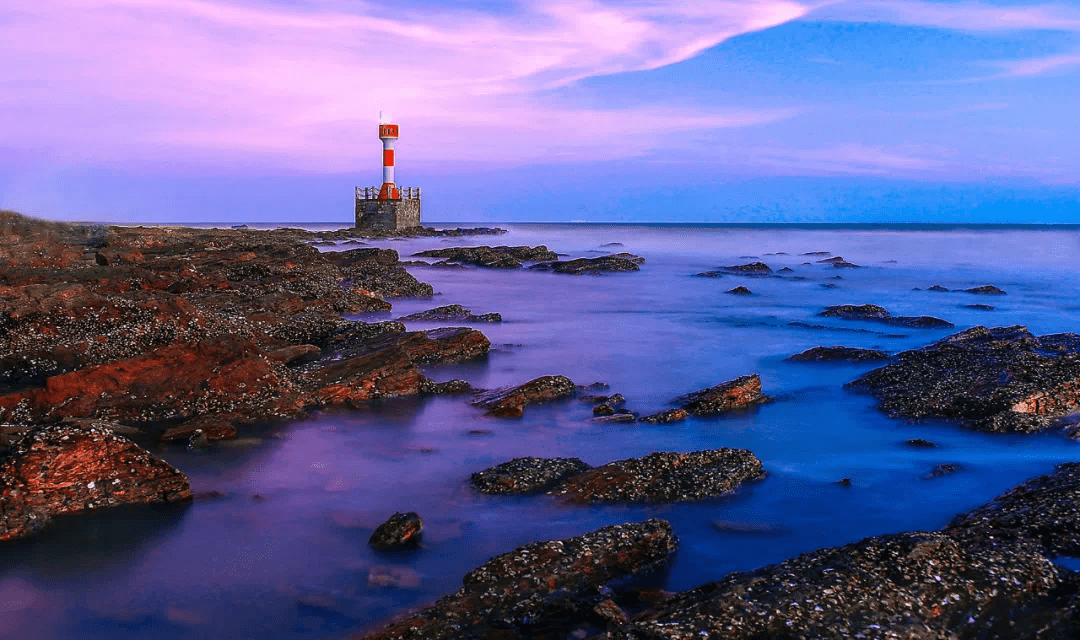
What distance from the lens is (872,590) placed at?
18.6ft

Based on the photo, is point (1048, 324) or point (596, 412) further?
point (1048, 324)

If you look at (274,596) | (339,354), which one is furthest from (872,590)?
(339,354)

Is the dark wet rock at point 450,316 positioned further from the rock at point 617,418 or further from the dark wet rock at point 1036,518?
the dark wet rock at point 1036,518

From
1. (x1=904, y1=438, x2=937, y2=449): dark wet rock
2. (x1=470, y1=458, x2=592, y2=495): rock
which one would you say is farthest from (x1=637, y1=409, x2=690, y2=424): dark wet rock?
(x1=904, y1=438, x2=937, y2=449): dark wet rock

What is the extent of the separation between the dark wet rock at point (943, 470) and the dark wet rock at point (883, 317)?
47.2 ft

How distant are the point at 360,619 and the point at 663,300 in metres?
26.8

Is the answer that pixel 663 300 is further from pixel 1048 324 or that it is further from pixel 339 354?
pixel 339 354

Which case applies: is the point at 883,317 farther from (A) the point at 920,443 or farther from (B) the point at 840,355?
(A) the point at 920,443

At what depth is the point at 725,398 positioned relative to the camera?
13234 mm

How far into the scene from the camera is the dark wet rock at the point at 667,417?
1230cm

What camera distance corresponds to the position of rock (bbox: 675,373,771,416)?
13.0 metres

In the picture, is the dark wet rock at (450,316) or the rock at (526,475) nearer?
the rock at (526,475)

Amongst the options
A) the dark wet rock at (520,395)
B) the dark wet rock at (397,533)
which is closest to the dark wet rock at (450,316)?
the dark wet rock at (520,395)

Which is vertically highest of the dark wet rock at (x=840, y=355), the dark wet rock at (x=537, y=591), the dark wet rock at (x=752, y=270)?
the dark wet rock at (x=752, y=270)
